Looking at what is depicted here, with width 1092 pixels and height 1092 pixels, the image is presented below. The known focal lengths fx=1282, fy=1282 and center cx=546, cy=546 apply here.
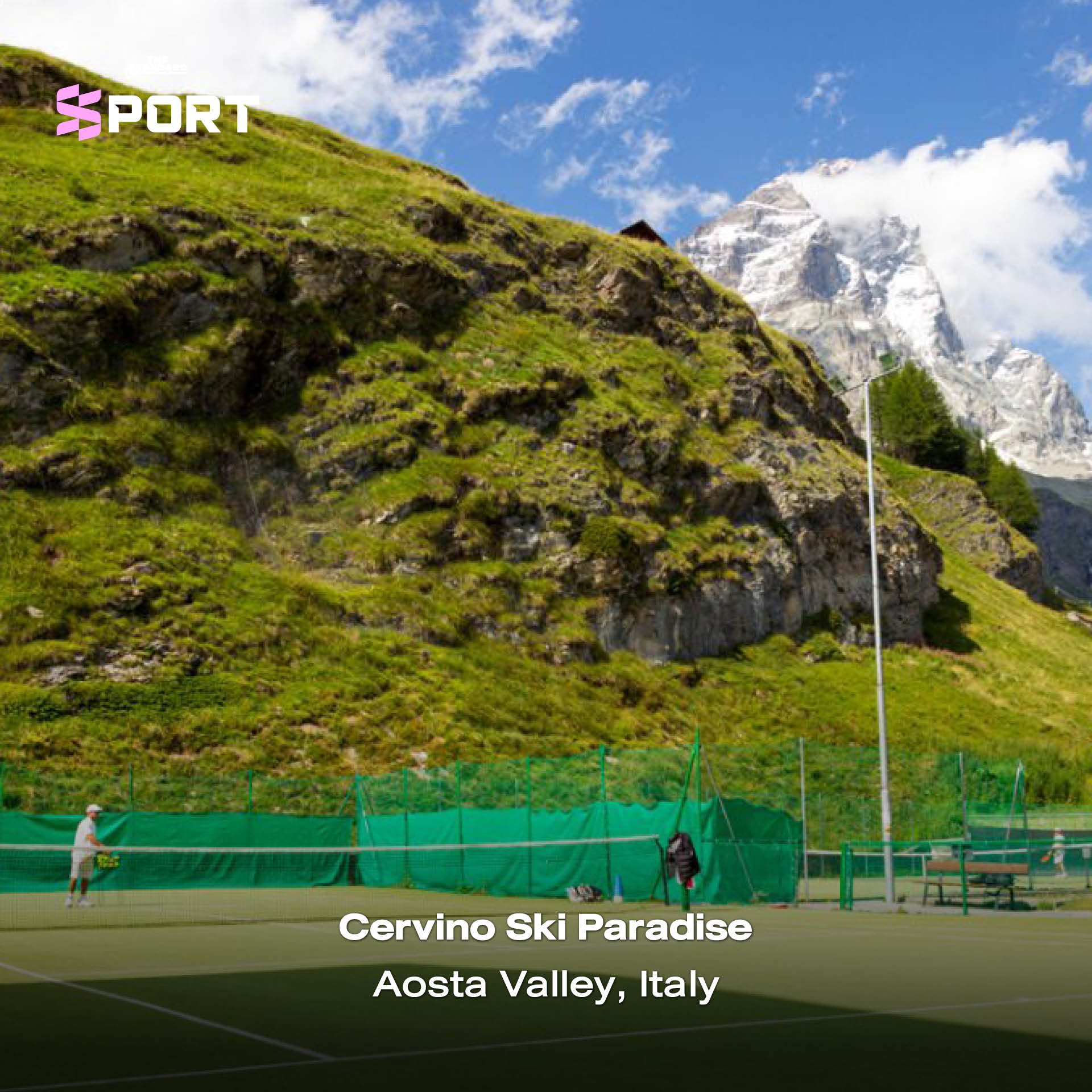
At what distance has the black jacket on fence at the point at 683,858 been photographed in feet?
68.5

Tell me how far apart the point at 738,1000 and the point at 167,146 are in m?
65.9

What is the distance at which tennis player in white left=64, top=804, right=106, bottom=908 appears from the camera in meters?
21.6

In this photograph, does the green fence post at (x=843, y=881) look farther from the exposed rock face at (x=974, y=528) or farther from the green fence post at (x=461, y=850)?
the exposed rock face at (x=974, y=528)

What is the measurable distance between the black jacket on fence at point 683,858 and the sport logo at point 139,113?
55.2 m

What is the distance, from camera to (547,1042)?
302 inches

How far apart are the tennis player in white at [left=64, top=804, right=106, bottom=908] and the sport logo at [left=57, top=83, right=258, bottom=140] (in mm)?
50173

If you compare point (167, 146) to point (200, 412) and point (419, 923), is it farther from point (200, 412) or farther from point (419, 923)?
point (419, 923)

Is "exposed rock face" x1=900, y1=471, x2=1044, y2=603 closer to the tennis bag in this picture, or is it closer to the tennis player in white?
the tennis bag

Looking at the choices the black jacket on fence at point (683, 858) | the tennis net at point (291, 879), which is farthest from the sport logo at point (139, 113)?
the black jacket on fence at point (683, 858)

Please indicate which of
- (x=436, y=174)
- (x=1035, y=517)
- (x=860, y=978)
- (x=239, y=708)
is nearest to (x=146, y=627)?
(x=239, y=708)

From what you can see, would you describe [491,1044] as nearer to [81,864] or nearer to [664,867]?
[664,867]

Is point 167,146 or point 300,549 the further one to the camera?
point 167,146

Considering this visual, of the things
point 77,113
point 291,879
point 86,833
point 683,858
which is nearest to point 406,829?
point 291,879

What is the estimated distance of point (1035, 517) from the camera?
12119 cm
